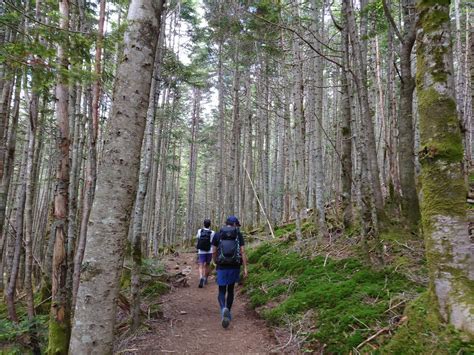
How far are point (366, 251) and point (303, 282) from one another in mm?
1307

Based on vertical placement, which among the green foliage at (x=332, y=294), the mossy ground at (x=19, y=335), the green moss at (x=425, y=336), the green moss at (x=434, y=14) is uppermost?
the green moss at (x=434, y=14)

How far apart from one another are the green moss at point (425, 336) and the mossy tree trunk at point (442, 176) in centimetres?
9

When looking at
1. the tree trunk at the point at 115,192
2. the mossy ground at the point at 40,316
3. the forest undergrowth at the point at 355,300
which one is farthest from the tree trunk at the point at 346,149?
the tree trunk at the point at 115,192

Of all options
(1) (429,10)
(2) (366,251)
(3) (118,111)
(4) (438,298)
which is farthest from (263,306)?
(1) (429,10)

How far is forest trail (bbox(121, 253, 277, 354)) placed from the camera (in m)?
4.25

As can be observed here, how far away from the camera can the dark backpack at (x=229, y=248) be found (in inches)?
205

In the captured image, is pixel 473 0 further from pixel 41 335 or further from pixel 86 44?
pixel 41 335

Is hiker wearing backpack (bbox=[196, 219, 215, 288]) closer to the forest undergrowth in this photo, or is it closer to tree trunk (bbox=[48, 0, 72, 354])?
the forest undergrowth

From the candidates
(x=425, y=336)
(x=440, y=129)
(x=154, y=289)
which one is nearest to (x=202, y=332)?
(x=154, y=289)

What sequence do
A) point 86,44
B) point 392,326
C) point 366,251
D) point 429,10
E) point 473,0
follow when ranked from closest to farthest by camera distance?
point 429,10, point 392,326, point 86,44, point 366,251, point 473,0

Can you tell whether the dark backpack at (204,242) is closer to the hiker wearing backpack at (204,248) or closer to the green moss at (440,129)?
the hiker wearing backpack at (204,248)

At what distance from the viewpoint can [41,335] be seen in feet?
16.1

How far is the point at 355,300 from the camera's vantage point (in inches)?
156

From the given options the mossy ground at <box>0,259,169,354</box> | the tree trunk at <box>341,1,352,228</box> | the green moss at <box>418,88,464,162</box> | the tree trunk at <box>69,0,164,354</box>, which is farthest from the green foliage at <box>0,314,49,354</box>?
the tree trunk at <box>341,1,352,228</box>
